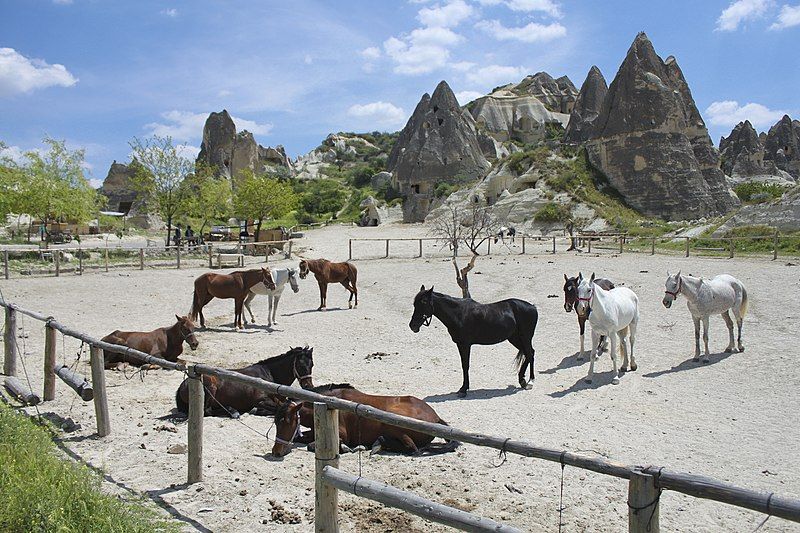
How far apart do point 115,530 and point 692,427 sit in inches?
279

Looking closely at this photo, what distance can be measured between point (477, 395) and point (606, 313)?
9.52 feet

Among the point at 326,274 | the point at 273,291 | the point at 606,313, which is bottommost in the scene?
the point at 273,291

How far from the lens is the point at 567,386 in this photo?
10.4m

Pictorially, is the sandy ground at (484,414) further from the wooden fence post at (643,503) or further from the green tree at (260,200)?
the green tree at (260,200)

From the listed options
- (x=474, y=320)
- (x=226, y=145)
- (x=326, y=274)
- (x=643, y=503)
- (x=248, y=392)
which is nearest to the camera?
(x=643, y=503)

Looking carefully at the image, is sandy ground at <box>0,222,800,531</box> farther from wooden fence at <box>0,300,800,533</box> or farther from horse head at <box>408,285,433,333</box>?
horse head at <box>408,285,433,333</box>

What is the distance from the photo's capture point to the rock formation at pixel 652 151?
55.6 m

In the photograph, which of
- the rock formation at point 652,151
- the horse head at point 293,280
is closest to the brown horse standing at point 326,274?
the horse head at point 293,280

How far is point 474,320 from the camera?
10125 millimetres

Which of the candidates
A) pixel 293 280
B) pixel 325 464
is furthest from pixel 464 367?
pixel 293 280

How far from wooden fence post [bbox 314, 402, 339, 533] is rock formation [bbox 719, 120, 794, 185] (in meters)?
86.2

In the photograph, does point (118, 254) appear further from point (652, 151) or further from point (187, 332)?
point (652, 151)

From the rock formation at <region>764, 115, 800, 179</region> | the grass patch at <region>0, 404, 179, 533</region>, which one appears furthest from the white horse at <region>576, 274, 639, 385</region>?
the rock formation at <region>764, 115, 800, 179</region>

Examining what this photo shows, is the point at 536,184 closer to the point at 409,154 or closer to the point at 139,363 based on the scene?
the point at 409,154
